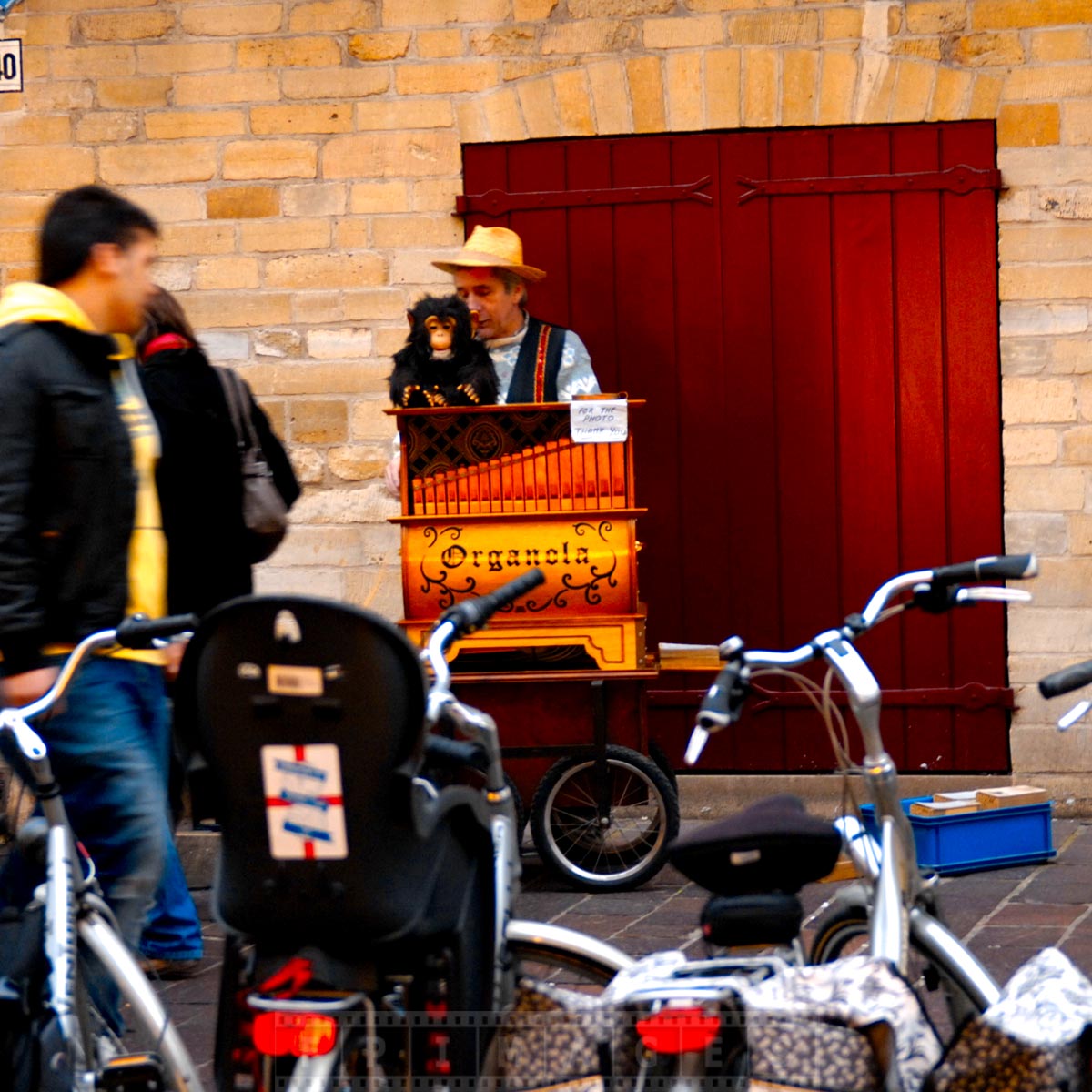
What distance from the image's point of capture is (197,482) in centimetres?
524

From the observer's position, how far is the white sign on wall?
7.60 metres

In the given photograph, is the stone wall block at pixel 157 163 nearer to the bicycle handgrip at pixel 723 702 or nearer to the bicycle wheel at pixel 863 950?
the bicycle wheel at pixel 863 950

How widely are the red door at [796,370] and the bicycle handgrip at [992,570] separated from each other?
13.5 feet

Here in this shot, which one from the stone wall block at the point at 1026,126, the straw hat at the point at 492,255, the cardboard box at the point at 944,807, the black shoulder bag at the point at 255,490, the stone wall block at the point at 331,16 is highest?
the stone wall block at the point at 331,16

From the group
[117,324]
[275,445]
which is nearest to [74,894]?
[117,324]

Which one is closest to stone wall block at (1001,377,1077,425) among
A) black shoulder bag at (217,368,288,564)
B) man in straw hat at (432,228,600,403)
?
man in straw hat at (432,228,600,403)

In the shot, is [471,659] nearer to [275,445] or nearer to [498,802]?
[275,445]

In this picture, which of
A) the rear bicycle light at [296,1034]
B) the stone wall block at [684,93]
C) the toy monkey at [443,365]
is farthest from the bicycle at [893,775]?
the stone wall block at [684,93]

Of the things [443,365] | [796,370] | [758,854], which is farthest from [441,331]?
[758,854]

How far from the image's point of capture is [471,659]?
623 cm

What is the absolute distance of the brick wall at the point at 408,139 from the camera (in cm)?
709

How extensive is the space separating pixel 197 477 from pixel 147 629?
2.10 meters

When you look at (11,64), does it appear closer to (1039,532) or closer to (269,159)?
(269,159)

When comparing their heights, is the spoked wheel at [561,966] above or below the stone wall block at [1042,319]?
below
